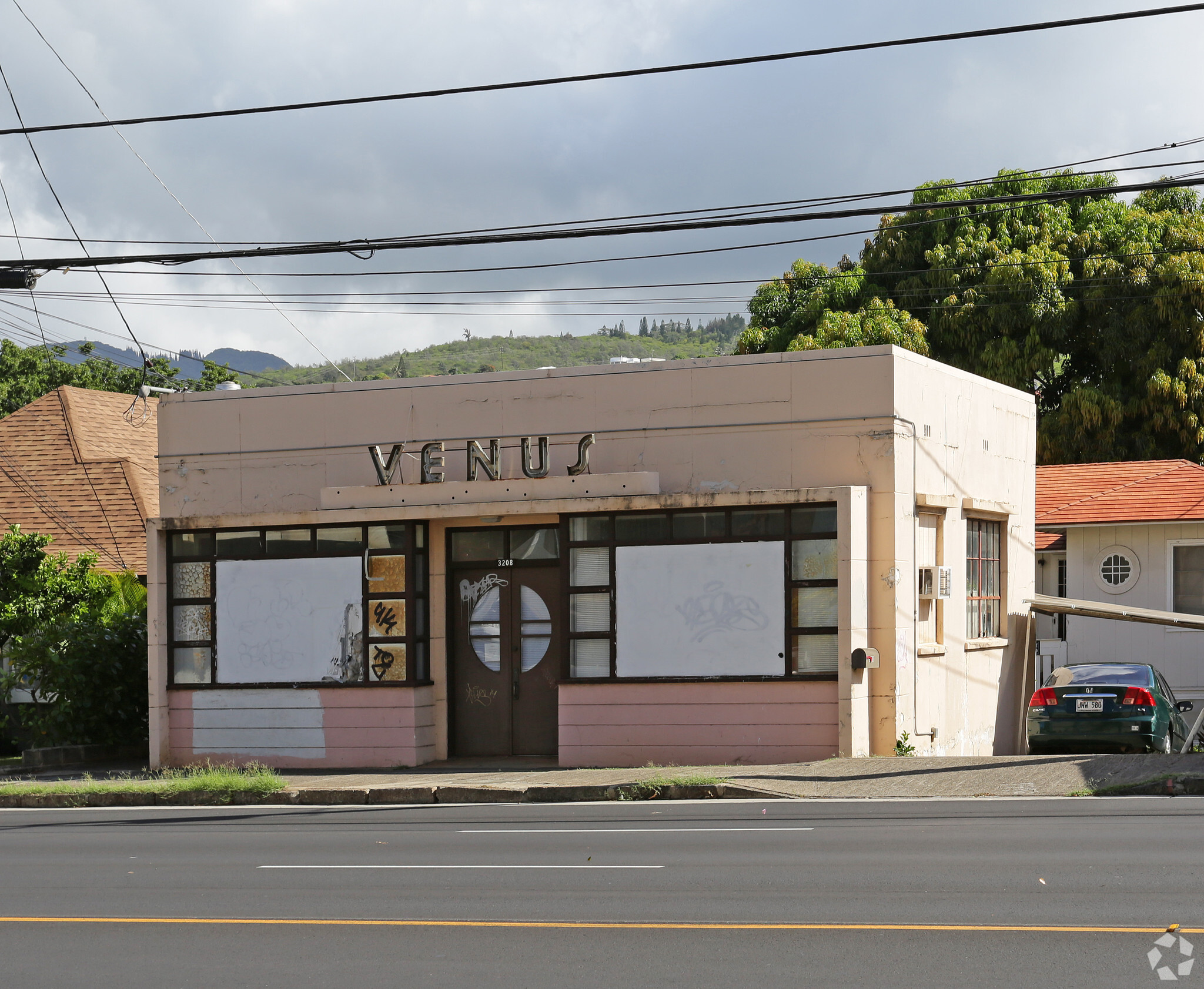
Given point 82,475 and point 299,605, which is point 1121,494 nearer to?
point 299,605

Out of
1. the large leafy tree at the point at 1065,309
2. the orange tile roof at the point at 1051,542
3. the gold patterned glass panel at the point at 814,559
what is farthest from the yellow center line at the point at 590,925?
the large leafy tree at the point at 1065,309

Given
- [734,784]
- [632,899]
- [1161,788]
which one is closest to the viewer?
[632,899]

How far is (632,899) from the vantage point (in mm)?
8758

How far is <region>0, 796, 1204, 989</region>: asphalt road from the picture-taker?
6.93 m

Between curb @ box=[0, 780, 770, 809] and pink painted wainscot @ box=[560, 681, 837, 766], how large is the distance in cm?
205

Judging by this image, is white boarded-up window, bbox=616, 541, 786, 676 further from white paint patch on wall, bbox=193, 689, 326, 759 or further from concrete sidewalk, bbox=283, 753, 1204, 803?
white paint patch on wall, bbox=193, 689, 326, 759

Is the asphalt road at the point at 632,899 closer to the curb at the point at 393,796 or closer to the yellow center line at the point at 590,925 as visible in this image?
the yellow center line at the point at 590,925

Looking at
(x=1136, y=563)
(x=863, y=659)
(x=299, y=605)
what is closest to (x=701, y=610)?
(x=863, y=659)

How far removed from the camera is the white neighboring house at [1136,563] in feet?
78.3

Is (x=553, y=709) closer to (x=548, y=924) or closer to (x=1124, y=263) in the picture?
Answer: (x=548, y=924)

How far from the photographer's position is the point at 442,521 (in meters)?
18.4

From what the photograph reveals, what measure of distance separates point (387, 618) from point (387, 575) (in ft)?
1.85

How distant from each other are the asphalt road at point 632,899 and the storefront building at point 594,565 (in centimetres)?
346

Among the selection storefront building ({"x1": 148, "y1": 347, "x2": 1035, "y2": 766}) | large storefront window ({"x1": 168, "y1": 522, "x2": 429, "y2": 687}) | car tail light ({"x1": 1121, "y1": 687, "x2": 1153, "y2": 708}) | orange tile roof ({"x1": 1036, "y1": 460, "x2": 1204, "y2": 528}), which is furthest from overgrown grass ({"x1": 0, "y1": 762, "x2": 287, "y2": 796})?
orange tile roof ({"x1": 1036, "y1": 460, "x2": 1204, "y2": 528})
